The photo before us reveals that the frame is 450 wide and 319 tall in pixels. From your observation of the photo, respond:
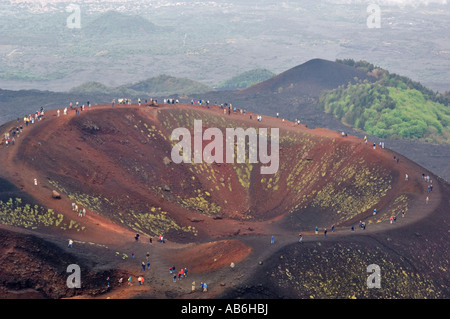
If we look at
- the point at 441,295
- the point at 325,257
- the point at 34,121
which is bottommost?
the point at 441,295

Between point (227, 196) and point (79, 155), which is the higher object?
point (79, 155)

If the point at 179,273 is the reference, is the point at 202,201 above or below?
below

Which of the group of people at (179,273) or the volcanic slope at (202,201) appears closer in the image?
the group of people at (179,273)

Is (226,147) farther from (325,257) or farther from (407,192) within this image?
(325,257)

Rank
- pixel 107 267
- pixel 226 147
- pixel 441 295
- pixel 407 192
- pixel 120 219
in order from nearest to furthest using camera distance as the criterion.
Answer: pixel 107 267 → pixel 441 295 → pixel 120 219 → pixel 407 192 → pixel 226 147

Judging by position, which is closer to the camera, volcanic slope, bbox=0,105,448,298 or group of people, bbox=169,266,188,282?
group of people, bbox=169,266,188,282

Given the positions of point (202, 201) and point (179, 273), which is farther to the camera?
point (202, 201)
